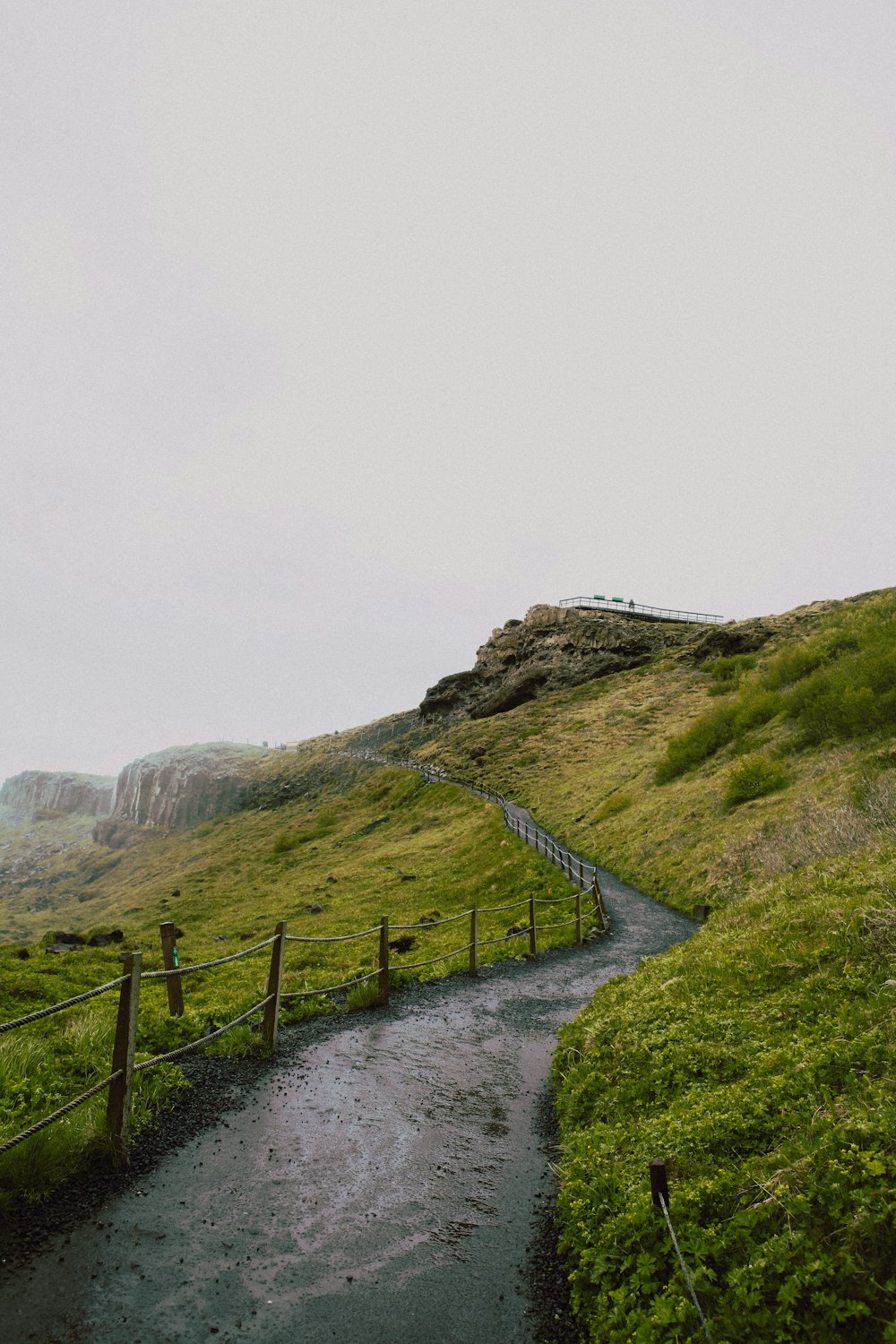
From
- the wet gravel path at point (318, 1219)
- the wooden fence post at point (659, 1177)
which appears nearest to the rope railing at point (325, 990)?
the wet gravel path at point (318, 1219)

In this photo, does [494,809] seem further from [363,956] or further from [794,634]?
[794,634]

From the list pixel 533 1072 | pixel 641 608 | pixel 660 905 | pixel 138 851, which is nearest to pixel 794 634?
pixel 641 608

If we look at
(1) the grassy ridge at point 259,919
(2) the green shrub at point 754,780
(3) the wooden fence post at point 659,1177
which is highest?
(2) the green shrub at point 754,780

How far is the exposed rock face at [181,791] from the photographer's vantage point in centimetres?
12226

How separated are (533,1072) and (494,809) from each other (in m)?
30.7

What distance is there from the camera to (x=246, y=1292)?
15.3 ft

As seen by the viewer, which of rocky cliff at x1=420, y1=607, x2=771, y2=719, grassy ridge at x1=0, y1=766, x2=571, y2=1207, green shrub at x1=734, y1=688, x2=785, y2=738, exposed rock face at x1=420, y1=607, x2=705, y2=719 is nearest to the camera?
grassy ridge at x1=0, y1=766, x2=571, y2=1207

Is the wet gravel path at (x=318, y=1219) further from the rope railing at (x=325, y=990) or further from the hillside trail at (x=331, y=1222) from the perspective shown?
the rope railing at (x=325, y=990)

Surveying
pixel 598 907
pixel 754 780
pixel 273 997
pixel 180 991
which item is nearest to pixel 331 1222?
pixel 273 997

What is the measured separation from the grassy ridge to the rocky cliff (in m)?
17.5

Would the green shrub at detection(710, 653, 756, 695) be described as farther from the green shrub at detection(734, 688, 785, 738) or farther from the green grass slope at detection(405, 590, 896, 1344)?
the green grass slope at detection(405, 590, 896, 1344)

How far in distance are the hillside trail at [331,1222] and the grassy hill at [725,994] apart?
70 cm

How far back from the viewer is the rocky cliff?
70000 mm

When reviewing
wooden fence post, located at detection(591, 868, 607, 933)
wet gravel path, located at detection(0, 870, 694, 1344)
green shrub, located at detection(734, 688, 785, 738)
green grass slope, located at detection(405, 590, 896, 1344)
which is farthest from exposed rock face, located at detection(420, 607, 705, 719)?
wet gravel path, located at detection(0, 870, 694, 1344)
